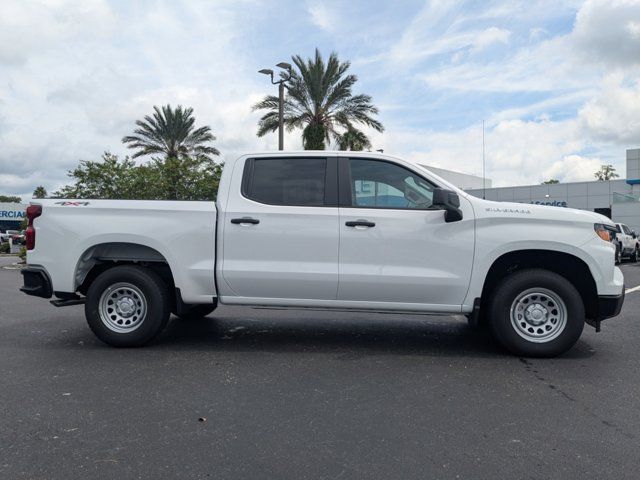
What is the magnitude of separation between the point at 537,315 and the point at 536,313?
22mm

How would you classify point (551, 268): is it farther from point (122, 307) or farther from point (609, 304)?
point (122, 307)

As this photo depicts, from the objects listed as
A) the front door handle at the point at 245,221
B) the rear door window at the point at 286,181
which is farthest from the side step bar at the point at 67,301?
the rear door window at the point at 286,181

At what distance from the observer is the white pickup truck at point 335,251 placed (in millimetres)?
5277

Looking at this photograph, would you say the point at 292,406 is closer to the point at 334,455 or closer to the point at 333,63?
the point at 334,455

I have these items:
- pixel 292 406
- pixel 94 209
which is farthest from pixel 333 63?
pixel 292 406

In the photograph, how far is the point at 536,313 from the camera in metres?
5.31

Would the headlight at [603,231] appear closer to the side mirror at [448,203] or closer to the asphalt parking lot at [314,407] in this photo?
the asphalt parking lot at [314,407]

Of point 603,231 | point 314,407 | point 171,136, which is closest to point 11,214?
point 171,136

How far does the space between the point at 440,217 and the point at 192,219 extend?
2462 mm

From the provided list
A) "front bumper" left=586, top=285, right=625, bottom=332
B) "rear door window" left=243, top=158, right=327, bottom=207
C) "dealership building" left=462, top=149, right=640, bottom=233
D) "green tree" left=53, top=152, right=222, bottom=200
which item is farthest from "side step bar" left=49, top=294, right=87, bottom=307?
"dealership building" left=462, top=149, right=640, bottom=233

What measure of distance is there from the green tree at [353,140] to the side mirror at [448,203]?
2061 cm

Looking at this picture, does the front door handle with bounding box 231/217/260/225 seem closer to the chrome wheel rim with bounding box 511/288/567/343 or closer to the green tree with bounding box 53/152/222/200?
the chrome wheel rim with bounding box 511/288/567/343

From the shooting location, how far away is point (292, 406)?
3.98 meters

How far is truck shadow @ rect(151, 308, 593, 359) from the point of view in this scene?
5727 mm
